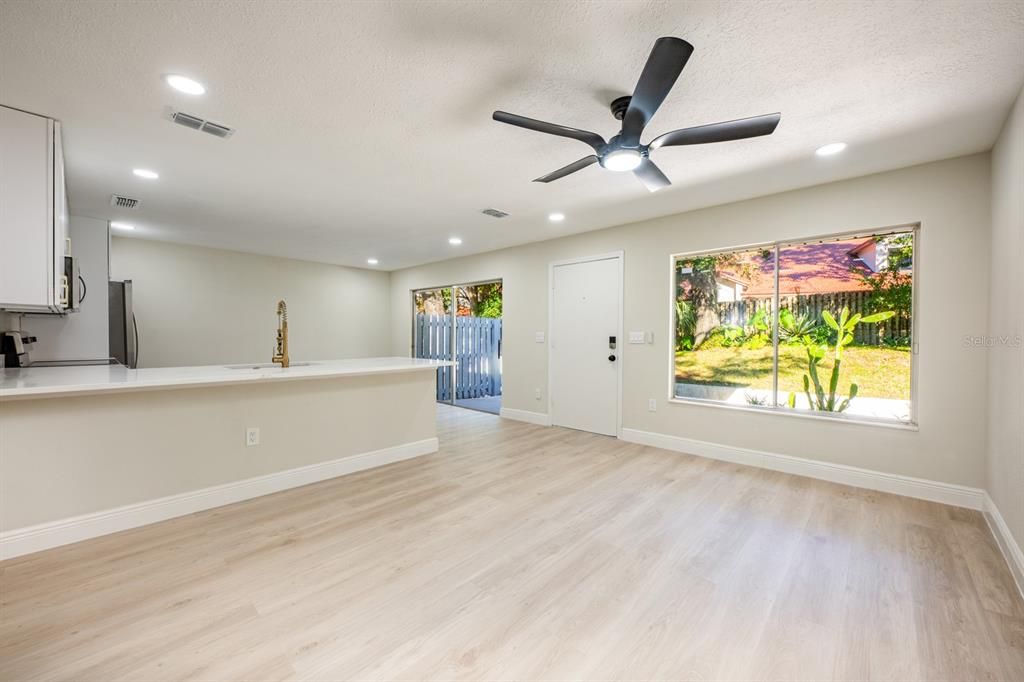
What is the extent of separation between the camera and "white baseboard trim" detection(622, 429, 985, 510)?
2914 mm

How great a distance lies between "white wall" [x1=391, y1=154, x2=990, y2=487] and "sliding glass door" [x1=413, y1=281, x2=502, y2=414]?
2.78 m

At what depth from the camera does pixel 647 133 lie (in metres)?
2.61

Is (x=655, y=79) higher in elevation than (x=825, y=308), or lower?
higher

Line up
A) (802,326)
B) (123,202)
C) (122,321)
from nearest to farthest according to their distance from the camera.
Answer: (802,326) → (123,202) → (122,321)

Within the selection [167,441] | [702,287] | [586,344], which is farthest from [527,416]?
[167,441]

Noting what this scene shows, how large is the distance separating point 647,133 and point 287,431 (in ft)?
10.9

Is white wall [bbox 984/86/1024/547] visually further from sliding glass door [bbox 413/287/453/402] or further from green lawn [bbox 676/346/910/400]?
sliding glass door [bbox 413/287/453/402]

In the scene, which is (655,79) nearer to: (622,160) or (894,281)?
(622,160)

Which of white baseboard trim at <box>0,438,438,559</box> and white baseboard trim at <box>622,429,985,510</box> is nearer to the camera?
white baseboard trim at <box>0,438,438,559</box>

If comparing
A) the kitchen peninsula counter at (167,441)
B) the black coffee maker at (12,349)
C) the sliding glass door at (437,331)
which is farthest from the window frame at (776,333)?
the black coffee maker at (12,349)

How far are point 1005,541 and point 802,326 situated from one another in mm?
1885

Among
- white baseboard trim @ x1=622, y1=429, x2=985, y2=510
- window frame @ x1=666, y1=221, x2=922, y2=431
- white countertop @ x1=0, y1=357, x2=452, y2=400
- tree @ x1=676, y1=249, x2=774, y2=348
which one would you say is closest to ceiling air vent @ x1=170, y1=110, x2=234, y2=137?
white countertop @ x1=0, y1=357, x2=452, y2=400

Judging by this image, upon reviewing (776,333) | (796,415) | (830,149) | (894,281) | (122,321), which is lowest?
(796,415)

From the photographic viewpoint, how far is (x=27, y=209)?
90.7 inches
